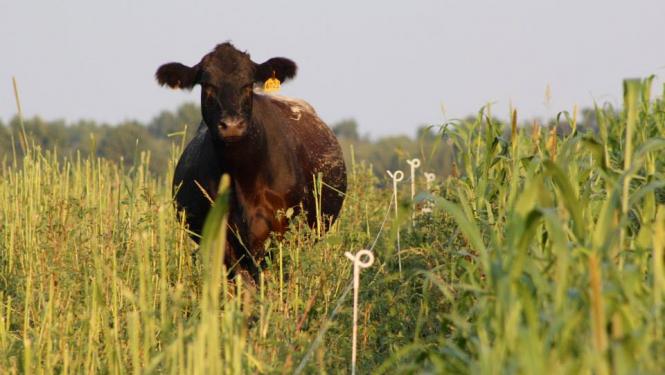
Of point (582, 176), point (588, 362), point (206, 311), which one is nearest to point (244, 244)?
point (582, 176)

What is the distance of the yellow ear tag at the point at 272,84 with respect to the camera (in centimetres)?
919

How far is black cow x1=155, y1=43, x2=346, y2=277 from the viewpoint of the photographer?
26.9 feet

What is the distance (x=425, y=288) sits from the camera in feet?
16.6

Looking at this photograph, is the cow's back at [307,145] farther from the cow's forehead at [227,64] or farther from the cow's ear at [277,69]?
the cow's forehead at [227,64]

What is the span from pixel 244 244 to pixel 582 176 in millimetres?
3603

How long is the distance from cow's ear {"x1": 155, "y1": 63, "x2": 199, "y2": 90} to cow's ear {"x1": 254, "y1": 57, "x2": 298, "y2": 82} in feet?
1.71

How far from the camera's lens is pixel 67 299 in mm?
6012

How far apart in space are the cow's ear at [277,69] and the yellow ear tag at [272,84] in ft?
0.16

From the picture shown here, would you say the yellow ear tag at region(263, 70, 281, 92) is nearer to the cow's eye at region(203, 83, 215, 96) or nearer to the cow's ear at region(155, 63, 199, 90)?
the cow's ear at region(155, 63, 199, 90)

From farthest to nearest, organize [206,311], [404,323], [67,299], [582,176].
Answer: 1. [404,323]
2. [67,299]
3. [582,176]
4. [206,311]

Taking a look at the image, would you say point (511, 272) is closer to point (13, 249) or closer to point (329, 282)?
point (329, 282)

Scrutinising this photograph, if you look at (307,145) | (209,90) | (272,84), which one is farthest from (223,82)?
(307,145)

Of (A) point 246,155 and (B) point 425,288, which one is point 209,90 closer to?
(A) point 246,155

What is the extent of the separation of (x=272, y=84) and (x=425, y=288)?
4466 mm
